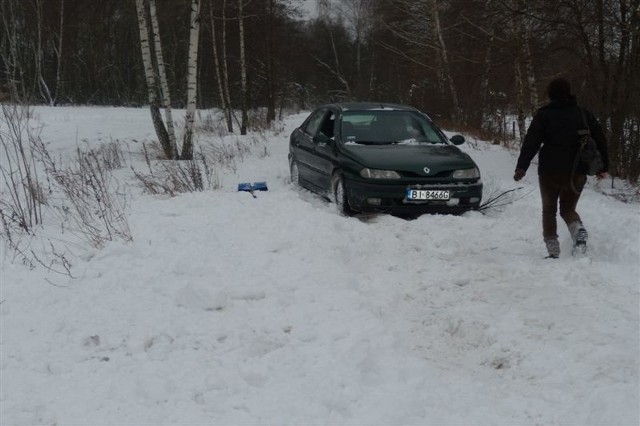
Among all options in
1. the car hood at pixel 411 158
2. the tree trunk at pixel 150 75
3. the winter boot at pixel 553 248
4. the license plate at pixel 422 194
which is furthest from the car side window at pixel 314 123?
the tree trunk at pixel 150 75

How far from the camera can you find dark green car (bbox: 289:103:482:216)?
6.71m

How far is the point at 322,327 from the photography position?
3.74 metres

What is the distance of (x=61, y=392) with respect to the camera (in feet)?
9.66

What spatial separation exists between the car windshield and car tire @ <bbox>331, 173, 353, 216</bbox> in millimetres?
629

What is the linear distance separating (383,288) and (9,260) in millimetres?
3414

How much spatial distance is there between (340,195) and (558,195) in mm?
2823

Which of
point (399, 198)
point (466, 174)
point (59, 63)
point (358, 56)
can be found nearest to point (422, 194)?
point (399, 198)

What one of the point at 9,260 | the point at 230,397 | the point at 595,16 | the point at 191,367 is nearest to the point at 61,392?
the point at 191,367

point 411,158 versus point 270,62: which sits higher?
point 270,62

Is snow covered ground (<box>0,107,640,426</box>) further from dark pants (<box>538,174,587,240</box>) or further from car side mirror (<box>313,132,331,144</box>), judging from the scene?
car side mirror (<box>313,132,331,144</box>)

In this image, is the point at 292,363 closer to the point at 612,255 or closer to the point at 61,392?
the point at 61,392

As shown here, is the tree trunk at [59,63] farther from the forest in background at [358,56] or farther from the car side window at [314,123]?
the car side window at [314,123]

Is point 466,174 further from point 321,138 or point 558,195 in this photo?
point 321,138

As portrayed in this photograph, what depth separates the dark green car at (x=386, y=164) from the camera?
671cm
